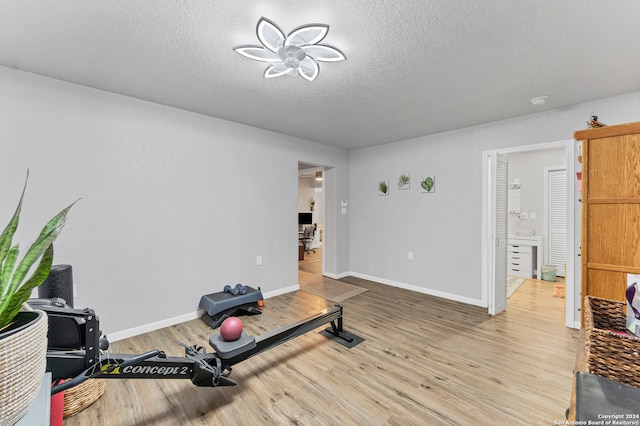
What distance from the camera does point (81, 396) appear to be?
184 centimetres

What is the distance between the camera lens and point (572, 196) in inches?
121

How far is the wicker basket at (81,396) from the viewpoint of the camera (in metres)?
1.77

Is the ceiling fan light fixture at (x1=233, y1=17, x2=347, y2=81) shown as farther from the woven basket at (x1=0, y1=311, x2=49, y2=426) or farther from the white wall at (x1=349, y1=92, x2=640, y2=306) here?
the white wall at (x1=349, y1=92, x2=640, y2=306)

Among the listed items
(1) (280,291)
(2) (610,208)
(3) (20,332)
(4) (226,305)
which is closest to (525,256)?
(2) (610,208)

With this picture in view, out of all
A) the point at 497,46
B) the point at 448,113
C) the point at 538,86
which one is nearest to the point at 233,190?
the point at 448,113

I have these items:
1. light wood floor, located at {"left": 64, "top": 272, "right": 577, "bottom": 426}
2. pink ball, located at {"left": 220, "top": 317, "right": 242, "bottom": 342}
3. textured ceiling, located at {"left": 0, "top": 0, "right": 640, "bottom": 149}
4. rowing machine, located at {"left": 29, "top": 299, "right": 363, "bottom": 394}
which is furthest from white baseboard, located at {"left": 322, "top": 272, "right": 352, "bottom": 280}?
pink ball, located at {"left": 220, "top": 317, "right": 242, "bottom": 342}

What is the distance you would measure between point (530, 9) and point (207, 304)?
3.71 m

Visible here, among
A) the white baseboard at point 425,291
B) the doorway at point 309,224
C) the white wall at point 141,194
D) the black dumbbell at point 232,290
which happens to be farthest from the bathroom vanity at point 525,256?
the black dumbbell at point 232,290

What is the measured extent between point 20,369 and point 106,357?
2.62ft

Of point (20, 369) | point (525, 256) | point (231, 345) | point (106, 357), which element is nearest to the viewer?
point (20, 369)

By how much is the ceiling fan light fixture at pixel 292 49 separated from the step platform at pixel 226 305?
2.46m

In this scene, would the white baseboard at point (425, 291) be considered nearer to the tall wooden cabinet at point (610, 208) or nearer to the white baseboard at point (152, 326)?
the tall wooden cabinet at point (610, 208)

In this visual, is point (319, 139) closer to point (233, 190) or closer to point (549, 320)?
point (233, 190)

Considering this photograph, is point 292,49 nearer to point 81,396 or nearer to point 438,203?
point 81,396
